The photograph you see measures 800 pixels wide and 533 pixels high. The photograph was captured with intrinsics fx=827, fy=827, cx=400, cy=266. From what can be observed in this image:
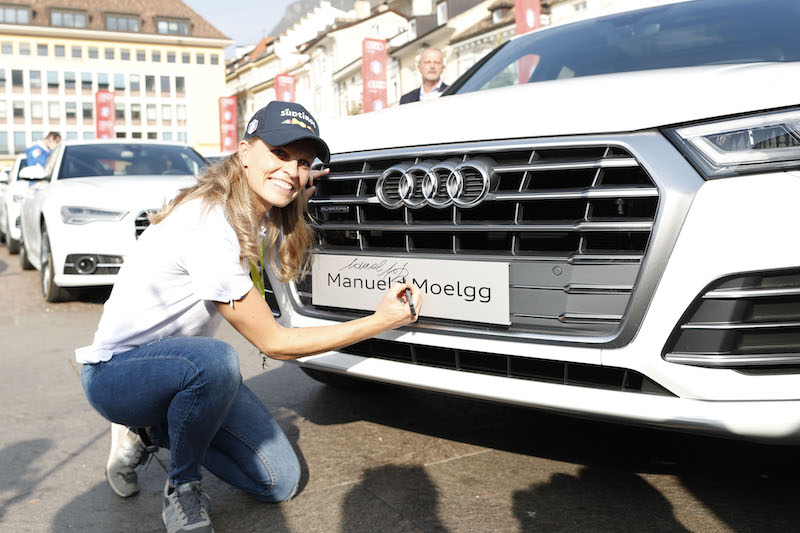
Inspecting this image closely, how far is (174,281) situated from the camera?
2514mm

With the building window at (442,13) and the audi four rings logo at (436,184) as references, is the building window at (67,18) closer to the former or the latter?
the building window at (442,13)

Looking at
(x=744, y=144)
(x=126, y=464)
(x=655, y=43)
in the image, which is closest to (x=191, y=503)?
(x=126, y=464)

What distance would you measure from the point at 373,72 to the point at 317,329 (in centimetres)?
2548

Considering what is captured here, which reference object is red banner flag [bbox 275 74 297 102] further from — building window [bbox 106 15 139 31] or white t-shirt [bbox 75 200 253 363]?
building window [bbox 106 15 139 31]

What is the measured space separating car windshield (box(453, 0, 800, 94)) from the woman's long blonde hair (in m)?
1.52

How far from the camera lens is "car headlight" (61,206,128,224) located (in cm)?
606

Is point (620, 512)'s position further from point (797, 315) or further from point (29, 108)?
point (29, 108)

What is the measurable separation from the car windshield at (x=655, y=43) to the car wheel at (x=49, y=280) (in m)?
4.06

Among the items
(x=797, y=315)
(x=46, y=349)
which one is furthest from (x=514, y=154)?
(x=46, y=349)

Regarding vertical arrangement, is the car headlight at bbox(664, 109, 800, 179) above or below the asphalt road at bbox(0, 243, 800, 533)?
above

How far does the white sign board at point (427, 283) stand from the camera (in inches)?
93.2

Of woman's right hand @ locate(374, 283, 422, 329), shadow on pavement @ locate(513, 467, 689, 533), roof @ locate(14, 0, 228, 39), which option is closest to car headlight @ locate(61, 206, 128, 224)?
woman's right hand @ locate(374, 283, 422, 329)

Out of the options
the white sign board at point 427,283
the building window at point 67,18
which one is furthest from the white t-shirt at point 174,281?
the building window at point 67,18
